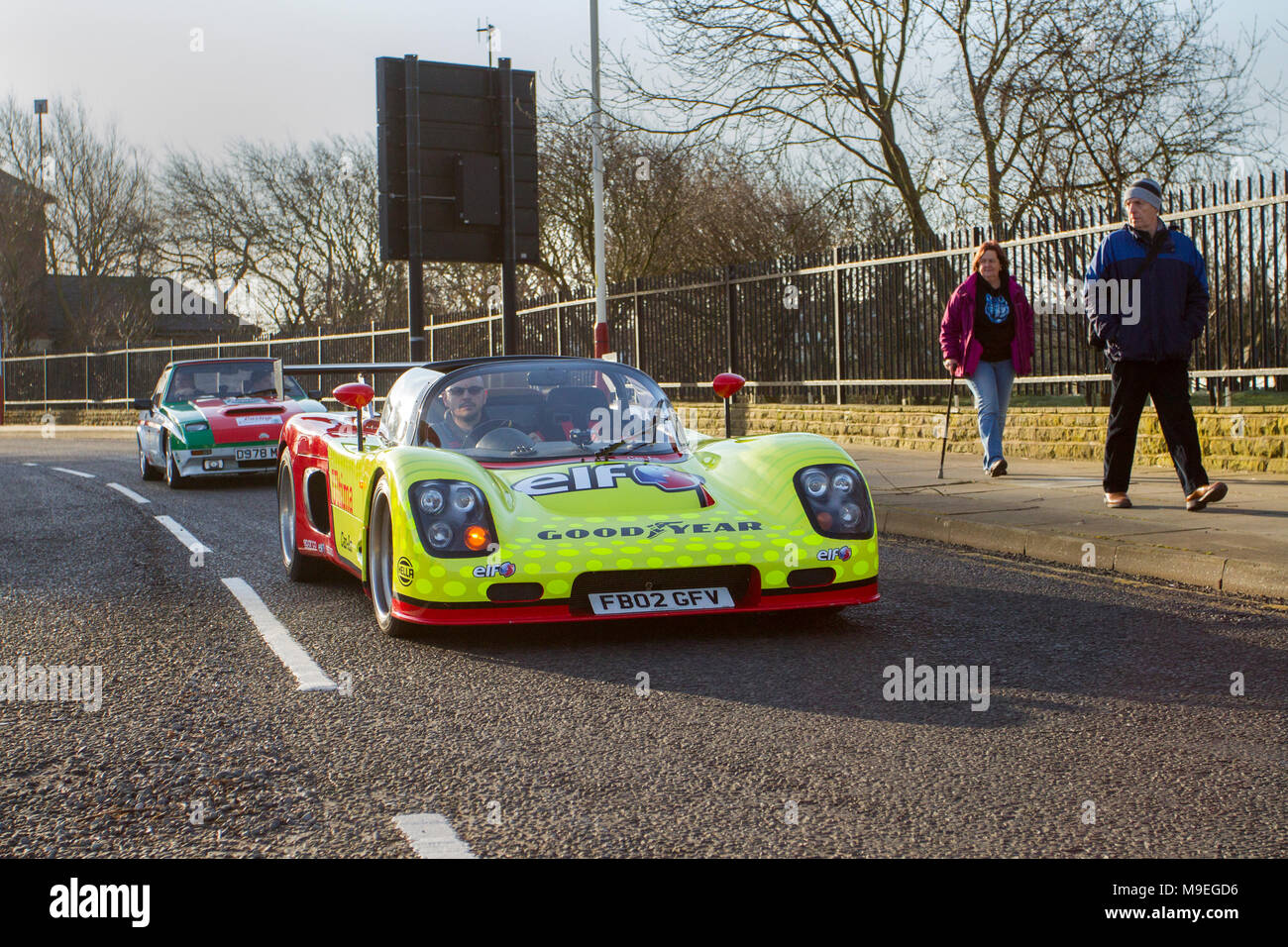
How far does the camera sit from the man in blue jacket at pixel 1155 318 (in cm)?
851

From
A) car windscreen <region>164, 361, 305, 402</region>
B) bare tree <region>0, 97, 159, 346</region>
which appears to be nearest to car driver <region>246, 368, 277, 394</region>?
car windscreen <region>164, 361, 305, 402</region>

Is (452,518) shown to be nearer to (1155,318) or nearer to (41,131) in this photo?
(1155,318)

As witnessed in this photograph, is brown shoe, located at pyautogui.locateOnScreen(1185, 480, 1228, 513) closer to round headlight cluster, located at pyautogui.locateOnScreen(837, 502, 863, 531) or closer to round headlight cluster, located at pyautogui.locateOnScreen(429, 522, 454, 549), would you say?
round headlight cluster, located at pyautogui.locateOnScreen(837, 502, 863, 531)

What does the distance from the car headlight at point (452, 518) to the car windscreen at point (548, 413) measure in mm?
605

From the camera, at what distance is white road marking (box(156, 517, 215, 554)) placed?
8.94 metres

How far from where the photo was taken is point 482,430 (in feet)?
20.8

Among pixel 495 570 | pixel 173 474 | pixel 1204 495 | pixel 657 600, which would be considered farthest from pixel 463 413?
pixel 173 474

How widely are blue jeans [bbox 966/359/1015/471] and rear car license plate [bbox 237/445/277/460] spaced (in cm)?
702

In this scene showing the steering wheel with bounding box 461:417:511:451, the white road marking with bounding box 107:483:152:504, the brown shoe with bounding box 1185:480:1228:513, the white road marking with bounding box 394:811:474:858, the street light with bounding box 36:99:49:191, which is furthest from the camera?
the street light with bounding box 36:99:49:191

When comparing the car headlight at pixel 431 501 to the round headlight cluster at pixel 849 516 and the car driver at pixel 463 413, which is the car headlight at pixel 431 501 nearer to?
the car driver at pixel 463 413

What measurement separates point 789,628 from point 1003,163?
726 inches
